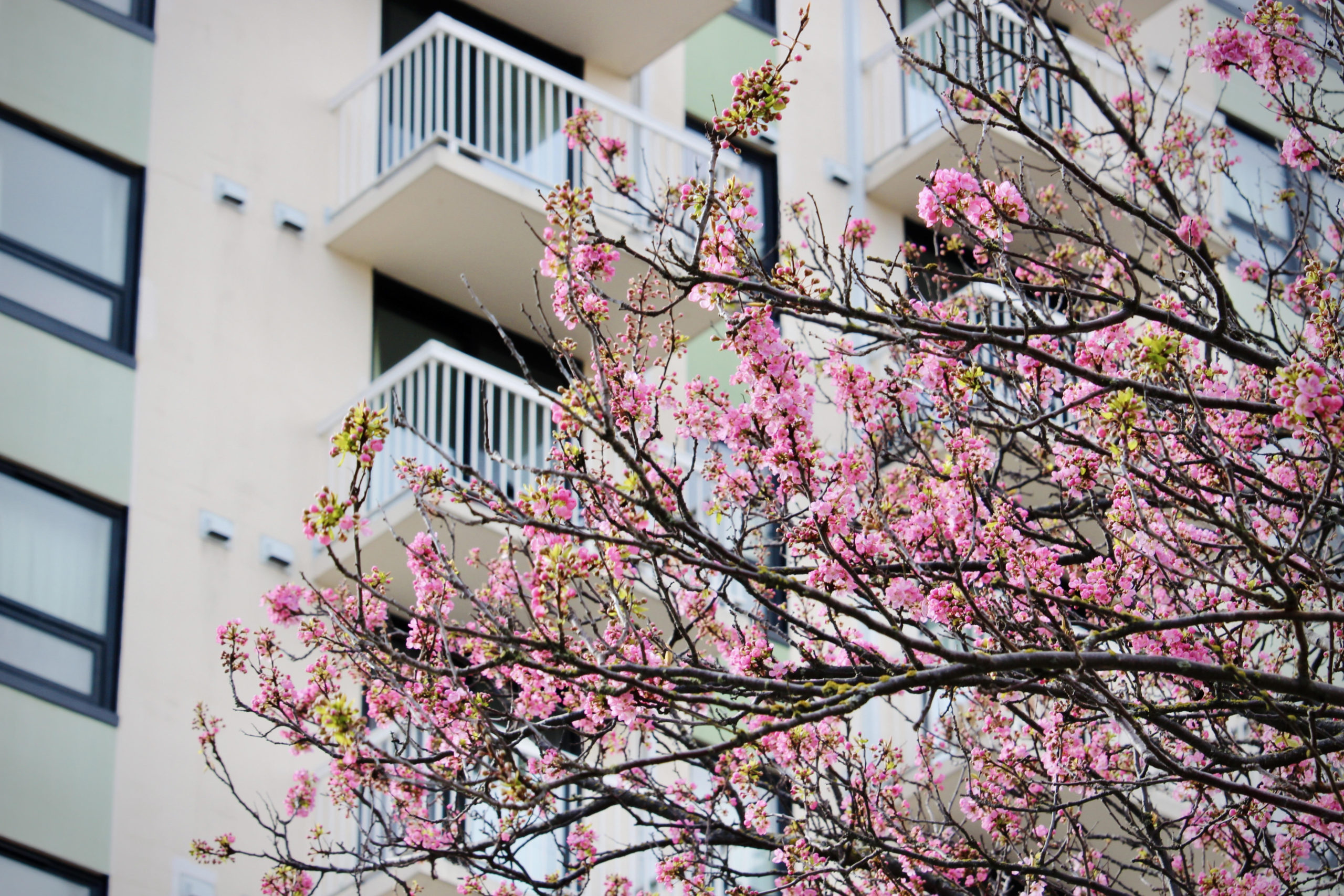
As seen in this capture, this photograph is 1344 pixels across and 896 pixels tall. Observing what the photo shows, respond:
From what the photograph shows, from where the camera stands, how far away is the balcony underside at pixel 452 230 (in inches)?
541

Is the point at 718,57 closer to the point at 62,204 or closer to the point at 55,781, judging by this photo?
the point at 62,204

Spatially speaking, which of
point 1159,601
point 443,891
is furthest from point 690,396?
point 443,891

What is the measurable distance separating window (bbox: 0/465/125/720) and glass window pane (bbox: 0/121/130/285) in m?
1.74

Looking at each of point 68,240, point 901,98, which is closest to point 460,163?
point 68,240

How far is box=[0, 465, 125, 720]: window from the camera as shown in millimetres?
11383

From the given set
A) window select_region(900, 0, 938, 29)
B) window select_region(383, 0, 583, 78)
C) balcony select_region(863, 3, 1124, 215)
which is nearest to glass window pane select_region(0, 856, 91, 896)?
window select_region(383, 0, 583, 78)

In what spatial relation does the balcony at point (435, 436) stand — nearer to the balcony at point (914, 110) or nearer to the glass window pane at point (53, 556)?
the glass window pane at point (53, 556)

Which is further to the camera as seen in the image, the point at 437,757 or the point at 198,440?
the point at 198,440

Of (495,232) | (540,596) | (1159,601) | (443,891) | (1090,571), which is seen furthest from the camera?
(495,232)

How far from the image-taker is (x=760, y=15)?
17844 millimetres

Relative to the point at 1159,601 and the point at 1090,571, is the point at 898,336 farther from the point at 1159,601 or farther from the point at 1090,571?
the point at 1159,601

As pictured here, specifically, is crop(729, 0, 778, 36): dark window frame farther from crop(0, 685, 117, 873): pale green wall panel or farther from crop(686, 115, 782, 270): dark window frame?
crop(0, 685, 117, 873): pale green wall panel

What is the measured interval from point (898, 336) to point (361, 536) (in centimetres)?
680

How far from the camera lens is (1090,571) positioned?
789 cm
